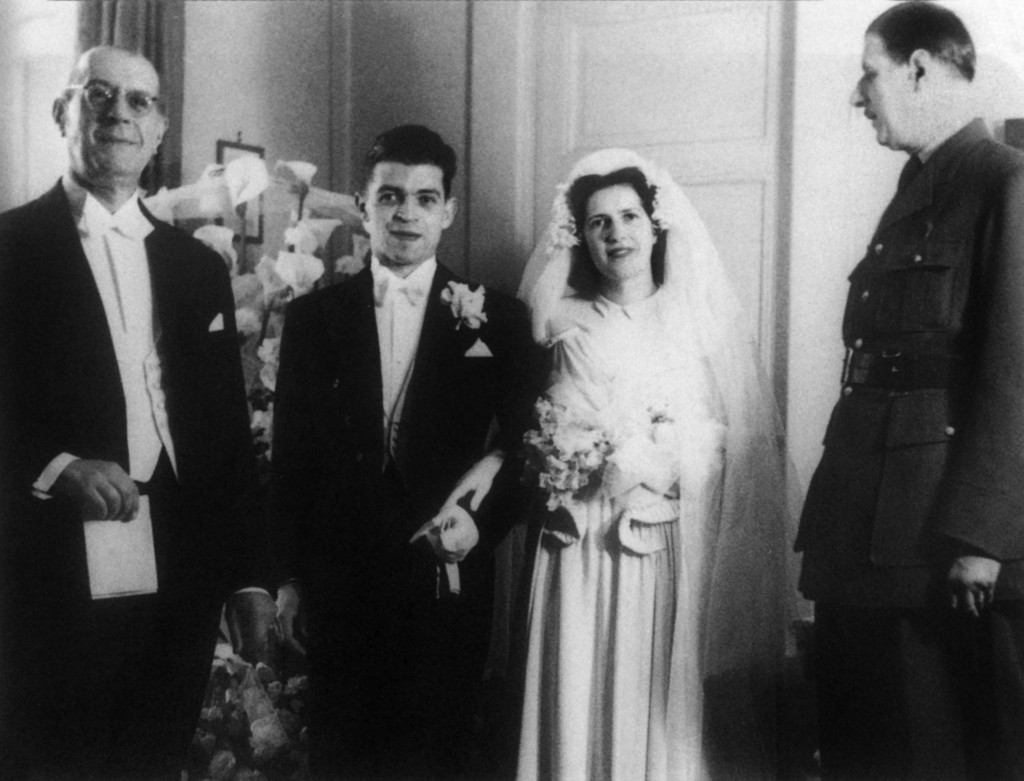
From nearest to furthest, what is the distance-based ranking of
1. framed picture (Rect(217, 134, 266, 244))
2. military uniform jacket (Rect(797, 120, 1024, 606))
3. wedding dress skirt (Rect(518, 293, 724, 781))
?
military uniform jacket (Rect(797, 120, 1024, 606)) < wedding dress skirt (Rect(518, 293, 724, 781)) < framed picture (Rect(217, 134, 266, 244))

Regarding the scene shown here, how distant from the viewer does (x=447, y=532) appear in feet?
4.46

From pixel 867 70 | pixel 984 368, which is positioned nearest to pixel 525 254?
pixel 867 70

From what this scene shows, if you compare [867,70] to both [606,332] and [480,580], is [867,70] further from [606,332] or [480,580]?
[480,580]

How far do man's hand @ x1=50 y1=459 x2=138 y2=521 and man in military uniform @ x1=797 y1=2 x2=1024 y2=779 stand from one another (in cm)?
80

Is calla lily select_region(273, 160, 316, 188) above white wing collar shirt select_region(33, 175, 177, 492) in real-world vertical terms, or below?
above

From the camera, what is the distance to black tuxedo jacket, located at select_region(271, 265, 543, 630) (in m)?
1.36

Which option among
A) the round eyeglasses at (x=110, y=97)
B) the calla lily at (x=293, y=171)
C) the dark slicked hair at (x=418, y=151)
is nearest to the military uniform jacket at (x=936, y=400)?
the dark slicked hair at (x=418, y=151)

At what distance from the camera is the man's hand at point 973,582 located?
3.49ft

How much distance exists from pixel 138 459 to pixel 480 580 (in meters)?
0.47

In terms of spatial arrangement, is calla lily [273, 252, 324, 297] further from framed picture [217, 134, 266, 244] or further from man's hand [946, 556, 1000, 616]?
man's hand [946, 556, 1000, 616]

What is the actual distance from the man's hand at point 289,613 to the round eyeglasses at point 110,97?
2.04 feet

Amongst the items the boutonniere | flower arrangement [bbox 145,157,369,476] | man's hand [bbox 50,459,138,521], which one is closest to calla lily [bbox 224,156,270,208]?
flower arrangement [bbox 145,157,369,476]

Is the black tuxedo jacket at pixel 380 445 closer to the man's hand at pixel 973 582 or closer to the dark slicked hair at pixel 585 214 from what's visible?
the dark slicked hair at pixel 585 214

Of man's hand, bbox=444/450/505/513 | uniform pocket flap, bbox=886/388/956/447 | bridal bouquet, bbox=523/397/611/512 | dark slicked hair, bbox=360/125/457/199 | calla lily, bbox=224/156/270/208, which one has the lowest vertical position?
man's hand, bbox=444/450/505/513
